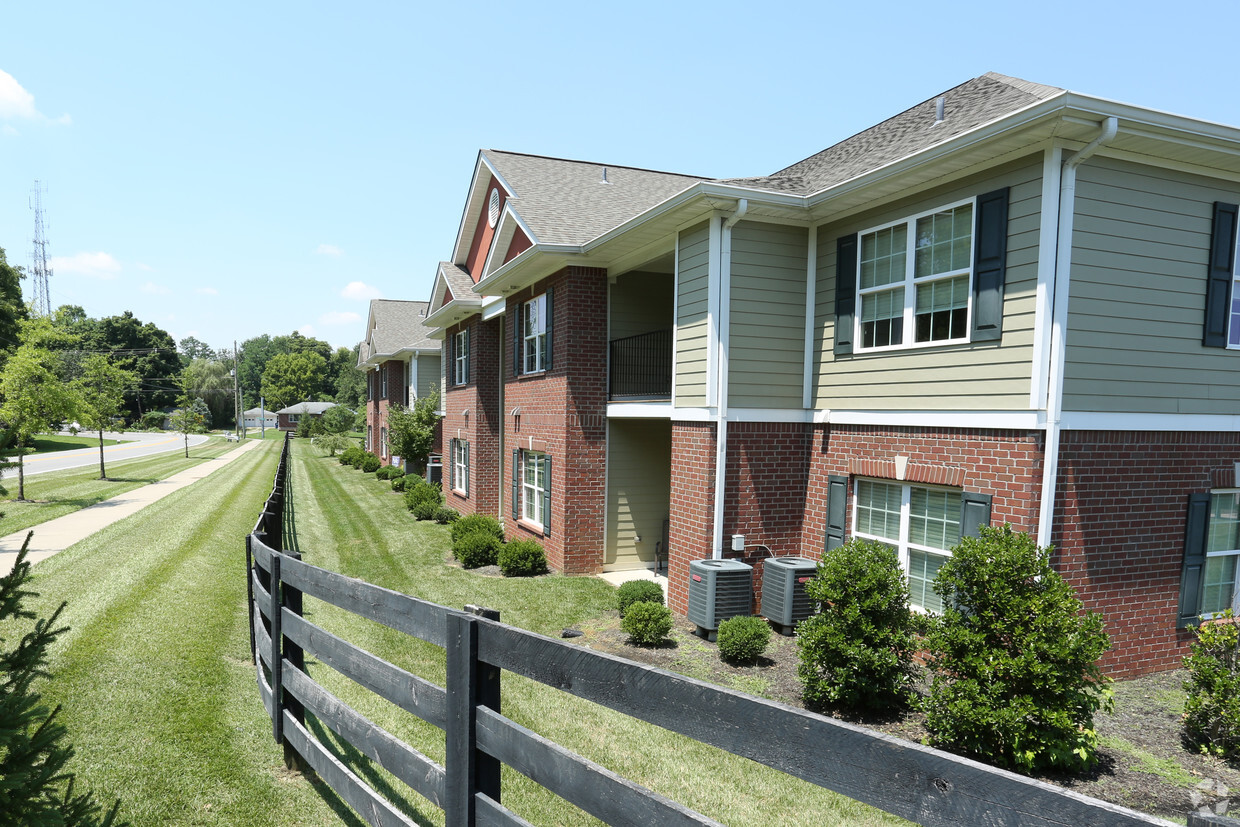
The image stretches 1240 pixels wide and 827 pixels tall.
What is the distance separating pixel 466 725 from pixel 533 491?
44.6 feet

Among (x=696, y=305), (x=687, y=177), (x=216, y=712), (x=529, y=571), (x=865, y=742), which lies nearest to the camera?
(x=865, y=742)

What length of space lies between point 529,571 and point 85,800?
11044 mm

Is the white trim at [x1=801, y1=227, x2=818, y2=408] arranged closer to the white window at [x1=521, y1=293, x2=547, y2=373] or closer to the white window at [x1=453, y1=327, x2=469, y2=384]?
the white window at [x1=521, y1=293, x2=547, y2=373]

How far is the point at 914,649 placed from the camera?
7.23m

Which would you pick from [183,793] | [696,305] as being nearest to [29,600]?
[183,793]

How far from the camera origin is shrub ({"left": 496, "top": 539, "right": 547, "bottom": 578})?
13.6m

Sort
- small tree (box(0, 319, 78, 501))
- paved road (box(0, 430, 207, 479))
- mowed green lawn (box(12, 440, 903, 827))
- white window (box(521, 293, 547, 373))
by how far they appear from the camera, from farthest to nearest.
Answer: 1. paved road (box(0, 430, 207, 479))
2. small tree (box(0, 319, 78, 501))
3. white window (box(521, 293, 547, 373))
4. mowed green lawn (box(12, 440, 903, 827))

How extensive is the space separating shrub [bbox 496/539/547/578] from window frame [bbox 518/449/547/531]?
3.69 ft

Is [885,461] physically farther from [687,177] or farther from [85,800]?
[687,177]

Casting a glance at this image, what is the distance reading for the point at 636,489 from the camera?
14422 millimetres

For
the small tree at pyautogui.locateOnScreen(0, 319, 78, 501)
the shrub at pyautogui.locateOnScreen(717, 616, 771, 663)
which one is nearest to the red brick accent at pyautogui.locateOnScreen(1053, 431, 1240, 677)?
the shrub at pyautogui.locateOnScreen(717, 616, 771, 663)

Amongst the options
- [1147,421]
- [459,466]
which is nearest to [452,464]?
[459,466]

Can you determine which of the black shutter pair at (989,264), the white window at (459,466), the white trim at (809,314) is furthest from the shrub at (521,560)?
the black shutter pair at (989,264)

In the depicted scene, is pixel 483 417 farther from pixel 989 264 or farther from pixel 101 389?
pixel 101 389
